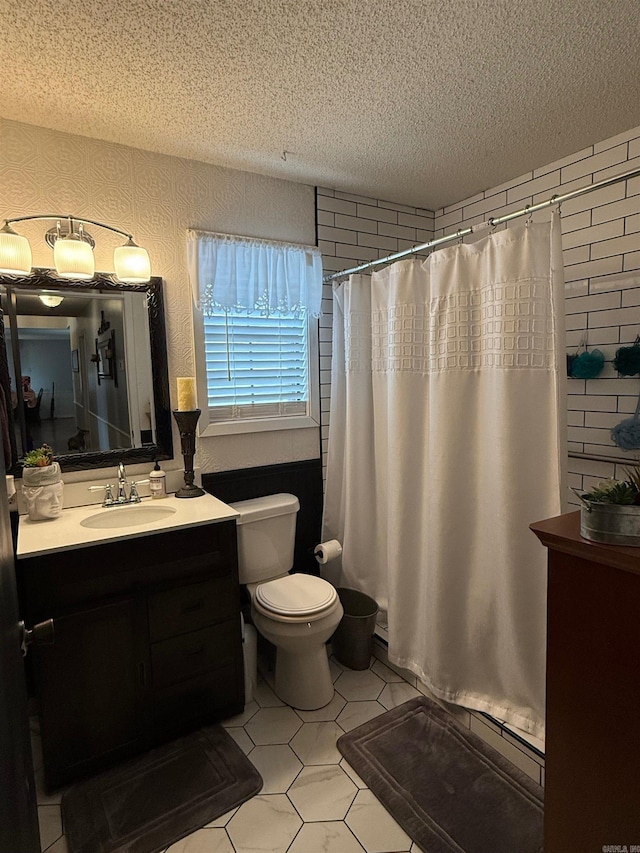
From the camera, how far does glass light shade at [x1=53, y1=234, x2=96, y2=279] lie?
6.13 ft

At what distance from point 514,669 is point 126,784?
4.83 feet

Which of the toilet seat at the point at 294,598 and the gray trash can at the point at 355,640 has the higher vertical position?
the toilet seat at the point at 294,598

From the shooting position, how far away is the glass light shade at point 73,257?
1.87m

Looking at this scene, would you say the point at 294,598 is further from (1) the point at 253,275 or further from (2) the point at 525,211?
(2) the point at 525,211

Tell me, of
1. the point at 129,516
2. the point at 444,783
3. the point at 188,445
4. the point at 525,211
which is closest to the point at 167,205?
the point at 188,445

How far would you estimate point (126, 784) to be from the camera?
170 cm

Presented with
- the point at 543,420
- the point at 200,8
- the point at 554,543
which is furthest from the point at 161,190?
the point at 554,543

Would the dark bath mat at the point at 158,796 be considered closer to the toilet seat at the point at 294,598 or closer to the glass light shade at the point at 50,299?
the toilet seat at the point at 294,598

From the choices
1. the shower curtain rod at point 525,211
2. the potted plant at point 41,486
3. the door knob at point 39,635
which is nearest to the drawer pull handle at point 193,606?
the potted plant at point 41,486

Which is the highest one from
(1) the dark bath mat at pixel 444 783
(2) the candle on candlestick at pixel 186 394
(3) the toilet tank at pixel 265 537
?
(2) the candle on candlestick at pixel 186 394

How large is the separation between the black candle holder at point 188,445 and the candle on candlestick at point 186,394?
2 centimetres

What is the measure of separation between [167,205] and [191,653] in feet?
6.46

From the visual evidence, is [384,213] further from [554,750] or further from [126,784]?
[126,784]

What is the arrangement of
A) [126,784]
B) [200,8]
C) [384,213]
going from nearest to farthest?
[200,8], [126,784], [384,213]
